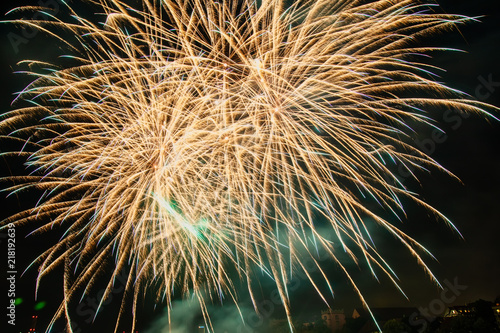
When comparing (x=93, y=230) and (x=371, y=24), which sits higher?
(x=371, y=24)

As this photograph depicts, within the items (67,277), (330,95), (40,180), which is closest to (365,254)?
(330,95)

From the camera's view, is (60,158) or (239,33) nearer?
(239,33)

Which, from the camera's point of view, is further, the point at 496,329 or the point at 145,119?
the point at 496,329

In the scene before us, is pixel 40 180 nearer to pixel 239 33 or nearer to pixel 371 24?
pixel 239 33

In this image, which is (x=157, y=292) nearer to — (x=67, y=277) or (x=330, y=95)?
(x=67, y=277)

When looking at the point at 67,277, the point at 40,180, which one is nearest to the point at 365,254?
the point at 67,277

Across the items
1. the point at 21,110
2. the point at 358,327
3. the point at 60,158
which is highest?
the point at 21,110

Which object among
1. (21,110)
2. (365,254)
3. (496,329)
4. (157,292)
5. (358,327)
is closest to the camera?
(365,254)

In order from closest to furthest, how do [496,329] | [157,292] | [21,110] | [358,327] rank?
[21,110] < [157,292] < [496,329] < [358,327]

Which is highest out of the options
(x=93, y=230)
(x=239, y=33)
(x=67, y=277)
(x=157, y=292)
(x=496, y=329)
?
(x=239, y=33)
